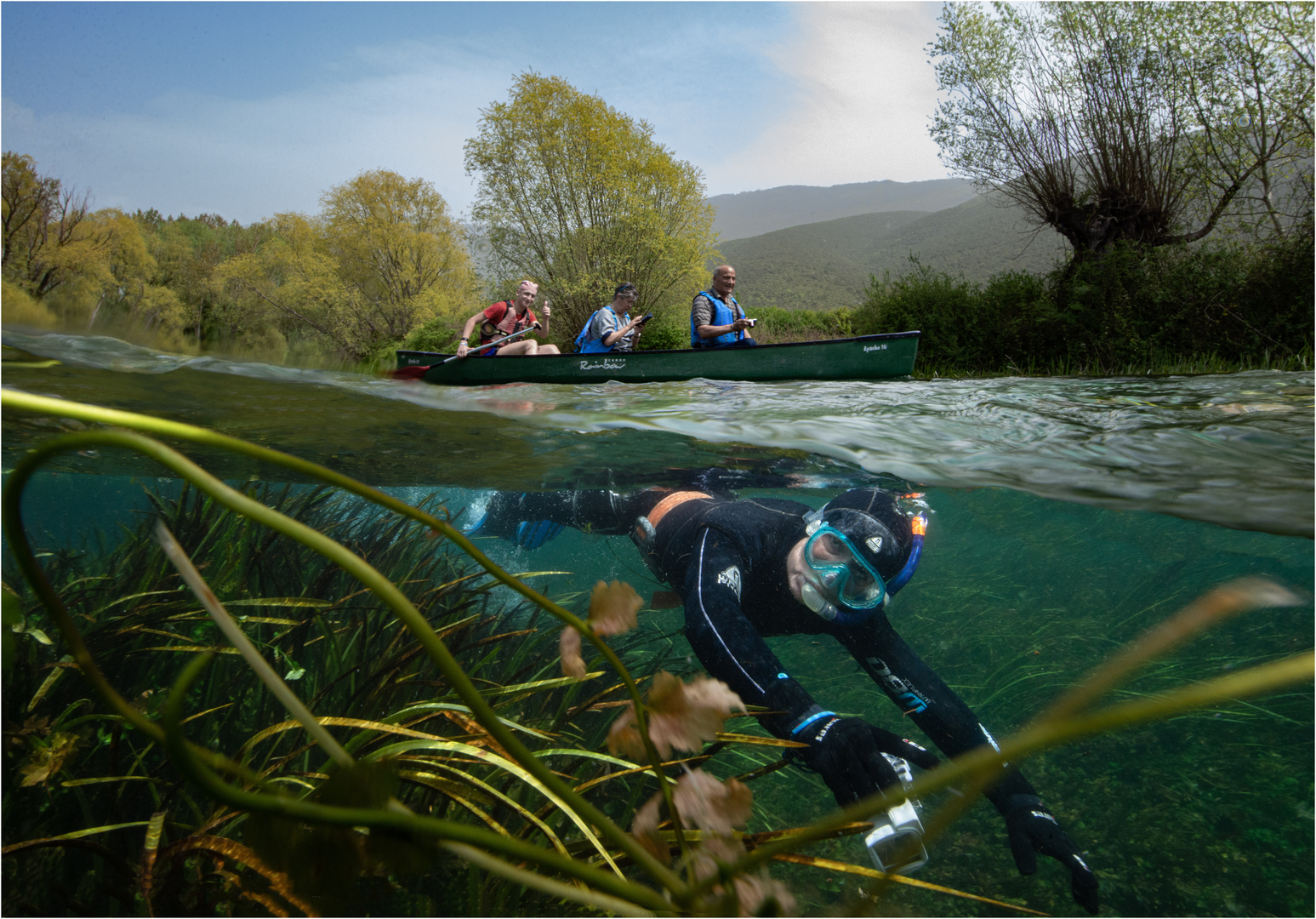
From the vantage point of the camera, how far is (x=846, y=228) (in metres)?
125

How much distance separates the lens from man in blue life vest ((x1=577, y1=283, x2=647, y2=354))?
1189cm

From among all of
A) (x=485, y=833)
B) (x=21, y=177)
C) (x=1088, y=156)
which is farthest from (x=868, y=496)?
(x=1088, y=156)

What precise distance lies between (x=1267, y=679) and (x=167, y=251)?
31.8 m

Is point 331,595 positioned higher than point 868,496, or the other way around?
point 868,496

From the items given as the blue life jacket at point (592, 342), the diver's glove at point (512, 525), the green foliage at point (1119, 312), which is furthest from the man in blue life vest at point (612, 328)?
the green foliage at point (1119, 312)

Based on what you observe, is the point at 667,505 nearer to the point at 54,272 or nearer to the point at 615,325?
the point at 54,272

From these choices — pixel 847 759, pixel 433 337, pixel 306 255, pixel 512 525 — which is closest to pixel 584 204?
pixel 433 337

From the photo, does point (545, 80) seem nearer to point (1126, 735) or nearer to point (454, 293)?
point (454, 293)

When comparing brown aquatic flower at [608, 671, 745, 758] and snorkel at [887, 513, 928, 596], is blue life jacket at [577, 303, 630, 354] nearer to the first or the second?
snorkel at [887, 513, 928, 596]

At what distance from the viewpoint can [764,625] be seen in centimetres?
635

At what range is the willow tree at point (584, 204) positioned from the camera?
1128 inches

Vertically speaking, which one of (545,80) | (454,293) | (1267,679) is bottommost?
(1267,679)

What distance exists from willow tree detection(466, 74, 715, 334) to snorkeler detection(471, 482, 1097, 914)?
77.7 ft

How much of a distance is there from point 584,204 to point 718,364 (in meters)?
22.0
